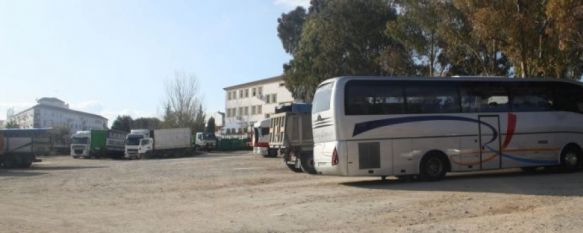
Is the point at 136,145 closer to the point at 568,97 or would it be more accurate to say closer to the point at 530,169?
the point at 530,169

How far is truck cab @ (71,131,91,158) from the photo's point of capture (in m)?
56.2

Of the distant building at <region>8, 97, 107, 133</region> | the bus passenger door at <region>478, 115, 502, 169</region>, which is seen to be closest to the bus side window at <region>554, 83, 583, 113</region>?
the bus passenger door at <region>478, 115, 502, 169</region>

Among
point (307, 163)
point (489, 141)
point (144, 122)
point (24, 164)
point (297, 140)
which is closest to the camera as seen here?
point (489, 141)

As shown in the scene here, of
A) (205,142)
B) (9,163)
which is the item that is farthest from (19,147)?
(205,142)

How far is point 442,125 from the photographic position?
1845 cm

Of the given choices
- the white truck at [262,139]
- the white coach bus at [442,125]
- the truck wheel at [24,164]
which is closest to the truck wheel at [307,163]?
the white coach bus at [442,125]

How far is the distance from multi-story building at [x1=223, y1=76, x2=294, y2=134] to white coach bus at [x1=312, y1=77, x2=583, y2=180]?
74.1 meters

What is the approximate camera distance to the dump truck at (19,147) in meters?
37.4

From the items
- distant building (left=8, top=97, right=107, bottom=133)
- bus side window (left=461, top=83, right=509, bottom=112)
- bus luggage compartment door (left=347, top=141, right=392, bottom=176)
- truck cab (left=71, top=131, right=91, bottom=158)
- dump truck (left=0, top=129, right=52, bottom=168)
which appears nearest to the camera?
bus luggage compartment door (left=347, top=141, right=392, bottom=176)

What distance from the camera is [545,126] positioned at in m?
19.7

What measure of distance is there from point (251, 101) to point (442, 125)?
8990 cm

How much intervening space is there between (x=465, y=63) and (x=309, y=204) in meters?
20.9

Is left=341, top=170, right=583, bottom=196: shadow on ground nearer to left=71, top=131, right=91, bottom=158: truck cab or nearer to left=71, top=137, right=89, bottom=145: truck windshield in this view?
left=71, top=131, right=91, bottom=158: truck cab

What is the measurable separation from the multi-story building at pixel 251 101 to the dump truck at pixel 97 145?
1479 inches
